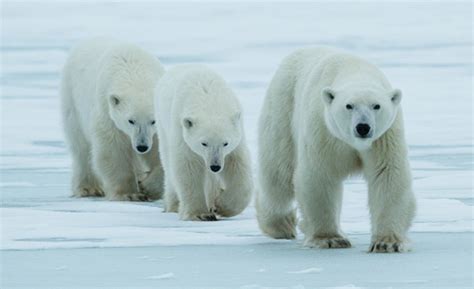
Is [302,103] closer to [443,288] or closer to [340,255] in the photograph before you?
[340,255]

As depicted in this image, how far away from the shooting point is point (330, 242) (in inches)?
215

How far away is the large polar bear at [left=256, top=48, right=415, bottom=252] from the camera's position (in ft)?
16.9

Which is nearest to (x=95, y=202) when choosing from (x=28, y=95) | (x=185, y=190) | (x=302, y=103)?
(x=185, y=190)

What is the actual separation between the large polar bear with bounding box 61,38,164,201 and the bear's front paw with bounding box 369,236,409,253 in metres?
2.55

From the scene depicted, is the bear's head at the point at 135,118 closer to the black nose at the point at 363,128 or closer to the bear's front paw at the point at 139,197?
the bear's front paw at the point at 139,197

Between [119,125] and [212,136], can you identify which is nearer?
[212,136]

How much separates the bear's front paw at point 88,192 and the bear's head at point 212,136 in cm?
177

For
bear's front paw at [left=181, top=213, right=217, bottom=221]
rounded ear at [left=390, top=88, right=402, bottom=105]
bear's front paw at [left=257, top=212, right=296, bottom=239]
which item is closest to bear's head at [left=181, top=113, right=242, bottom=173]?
bear's front paw at [left=181, top=213, right=217, bottom=221]

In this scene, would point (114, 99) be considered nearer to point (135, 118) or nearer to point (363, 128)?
point (135, 118)

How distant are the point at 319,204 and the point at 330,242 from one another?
0.59 feet

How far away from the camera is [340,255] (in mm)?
5242

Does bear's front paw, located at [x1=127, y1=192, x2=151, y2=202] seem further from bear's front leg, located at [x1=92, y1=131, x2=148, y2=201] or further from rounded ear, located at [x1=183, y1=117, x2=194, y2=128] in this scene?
rounded ear, located at [x1=183, y1=117, x2=194, y2=128]

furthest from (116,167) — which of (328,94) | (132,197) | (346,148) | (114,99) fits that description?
(328,94)

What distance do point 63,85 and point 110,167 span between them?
3.91 feet
